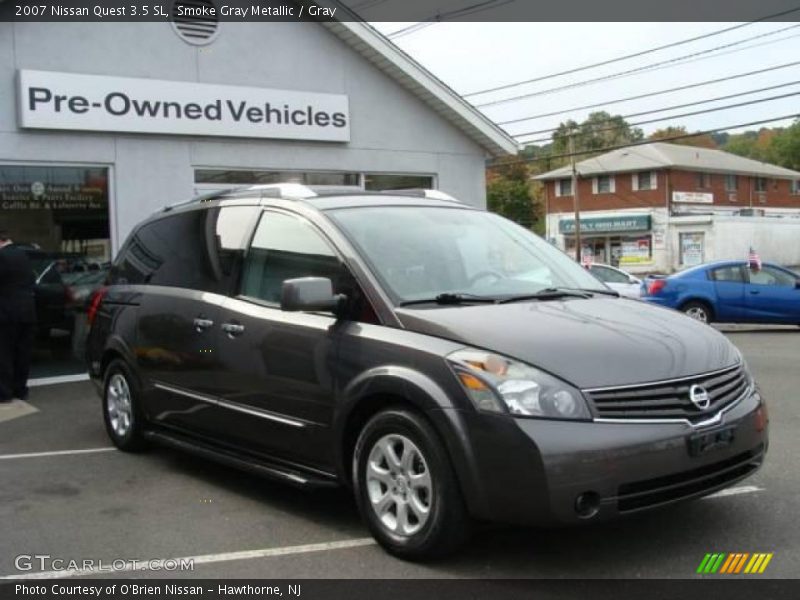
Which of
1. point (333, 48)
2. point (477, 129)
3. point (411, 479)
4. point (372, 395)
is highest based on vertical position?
point (333, 48)

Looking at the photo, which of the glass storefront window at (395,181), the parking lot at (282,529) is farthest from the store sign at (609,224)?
the parking lot at (282,529)

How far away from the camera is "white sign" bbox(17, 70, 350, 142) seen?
988 centimetres

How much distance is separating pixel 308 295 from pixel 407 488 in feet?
3.61

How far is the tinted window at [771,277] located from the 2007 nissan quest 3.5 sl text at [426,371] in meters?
11.8

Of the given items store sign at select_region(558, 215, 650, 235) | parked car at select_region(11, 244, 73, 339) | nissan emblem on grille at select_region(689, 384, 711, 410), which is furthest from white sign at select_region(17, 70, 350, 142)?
store sign at select_region(558, 215, 650, 235)

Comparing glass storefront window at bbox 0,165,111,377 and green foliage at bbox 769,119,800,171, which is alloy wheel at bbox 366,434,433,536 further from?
green foliage at bbox 769,119,800,171

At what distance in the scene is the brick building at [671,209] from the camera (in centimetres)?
4847

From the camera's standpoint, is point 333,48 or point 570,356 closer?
point 570,356

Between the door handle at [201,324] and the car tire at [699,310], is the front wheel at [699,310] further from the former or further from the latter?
the door handle at [201,324]

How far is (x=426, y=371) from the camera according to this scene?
402cm

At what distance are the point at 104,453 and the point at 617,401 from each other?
14.6 feet

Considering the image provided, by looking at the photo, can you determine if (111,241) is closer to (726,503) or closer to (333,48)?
(333,48)

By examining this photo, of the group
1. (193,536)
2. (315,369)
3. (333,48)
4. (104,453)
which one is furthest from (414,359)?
(333,48)

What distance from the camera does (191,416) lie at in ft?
18.5
